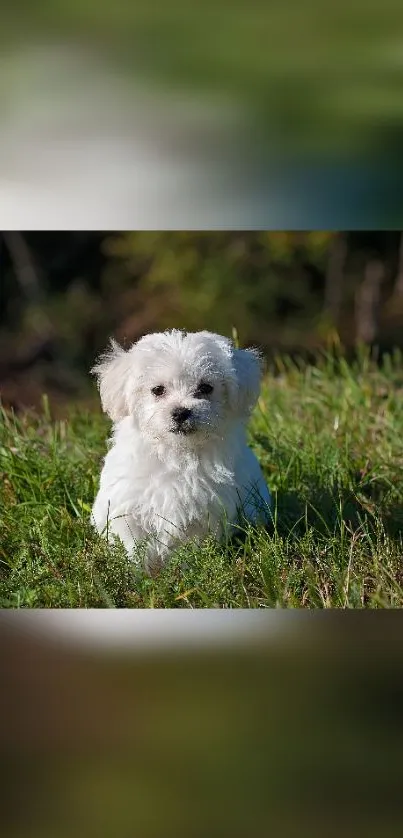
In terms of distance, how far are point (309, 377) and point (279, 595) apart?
2.84 meters

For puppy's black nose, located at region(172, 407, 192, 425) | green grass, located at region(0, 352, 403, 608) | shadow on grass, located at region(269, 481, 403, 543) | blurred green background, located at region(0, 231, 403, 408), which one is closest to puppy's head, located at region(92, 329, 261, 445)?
puppy's black nose, located at region(172, 407, 192, 425)

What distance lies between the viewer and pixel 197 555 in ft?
11.1

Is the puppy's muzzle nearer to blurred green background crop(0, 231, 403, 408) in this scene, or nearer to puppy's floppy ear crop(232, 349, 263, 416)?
puppy's floppy ear crop(232, 349, 263, 416)

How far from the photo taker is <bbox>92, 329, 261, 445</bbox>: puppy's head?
137 inches

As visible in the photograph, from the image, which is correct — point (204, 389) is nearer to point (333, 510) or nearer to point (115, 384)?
point (115, 384)

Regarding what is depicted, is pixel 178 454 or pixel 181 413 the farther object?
pixel 178 454

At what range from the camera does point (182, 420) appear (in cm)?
344

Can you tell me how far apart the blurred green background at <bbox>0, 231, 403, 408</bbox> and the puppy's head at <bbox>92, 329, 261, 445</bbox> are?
644 cm

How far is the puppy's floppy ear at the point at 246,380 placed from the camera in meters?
3.64

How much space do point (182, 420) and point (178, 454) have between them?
0.62 ft
